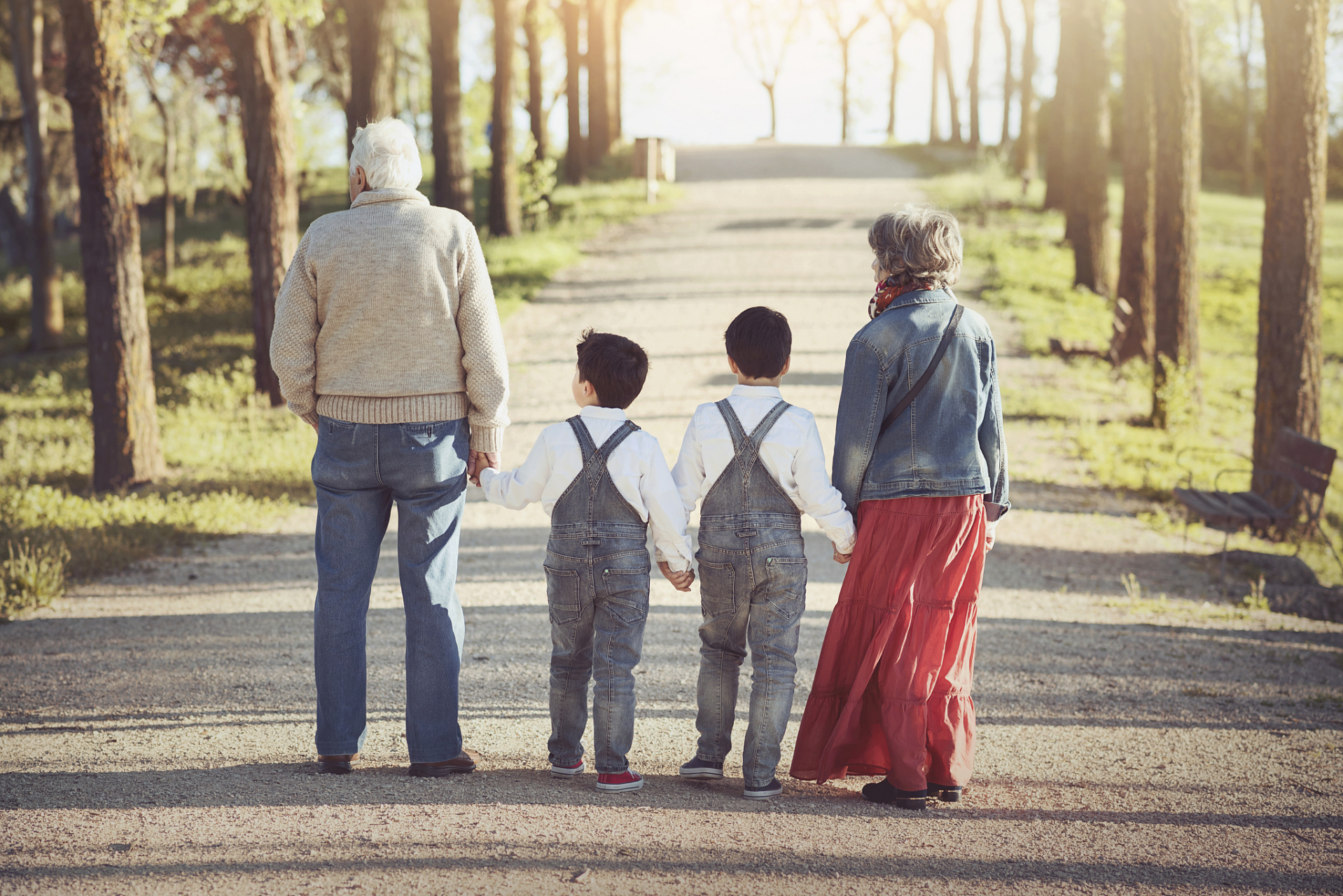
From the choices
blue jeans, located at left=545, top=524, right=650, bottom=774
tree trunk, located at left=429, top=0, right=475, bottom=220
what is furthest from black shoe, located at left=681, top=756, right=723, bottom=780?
tree trunk, located at left=429, top=0, right=475, bottom=220

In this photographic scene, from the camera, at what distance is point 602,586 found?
3.65 meters

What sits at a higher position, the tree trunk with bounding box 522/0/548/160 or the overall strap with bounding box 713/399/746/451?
the tree trunk with bounding box 522/0/548/160

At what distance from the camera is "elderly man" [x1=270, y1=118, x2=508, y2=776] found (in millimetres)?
3684

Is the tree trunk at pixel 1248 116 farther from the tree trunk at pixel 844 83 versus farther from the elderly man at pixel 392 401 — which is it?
the elderly man at pixel 392 401

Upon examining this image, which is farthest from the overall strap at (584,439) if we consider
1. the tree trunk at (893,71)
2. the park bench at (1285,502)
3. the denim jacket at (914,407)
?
the tree trunk at (893,71)

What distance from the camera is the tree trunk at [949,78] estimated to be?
40156 millimetres

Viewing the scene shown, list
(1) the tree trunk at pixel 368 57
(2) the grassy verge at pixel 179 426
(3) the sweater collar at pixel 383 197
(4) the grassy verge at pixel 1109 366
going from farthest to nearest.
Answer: (1) the tree trunk at pixel 368 57 → (4) the grassy verge at pixel 1109 366 → (2) the grassy verge at pixel 179 426 → (3) the sweater collar at pixel 383 197

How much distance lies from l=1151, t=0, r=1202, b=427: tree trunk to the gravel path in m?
4.48

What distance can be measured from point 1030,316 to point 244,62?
11.5 metres

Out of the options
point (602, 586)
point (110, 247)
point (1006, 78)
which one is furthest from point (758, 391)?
point (1006, 78)

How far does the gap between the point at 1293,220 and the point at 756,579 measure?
7.87 m

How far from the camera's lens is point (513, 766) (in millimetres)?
4086

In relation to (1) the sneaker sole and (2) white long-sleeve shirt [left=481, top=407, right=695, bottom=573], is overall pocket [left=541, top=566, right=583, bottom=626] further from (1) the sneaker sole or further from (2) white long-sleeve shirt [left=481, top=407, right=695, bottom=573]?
(1) the sneaker sole

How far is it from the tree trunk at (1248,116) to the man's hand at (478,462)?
141 ft
